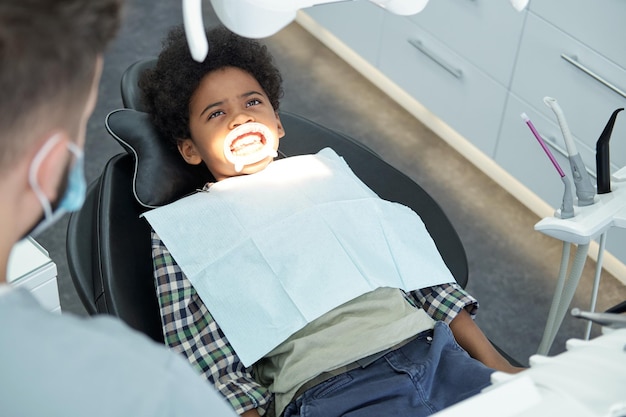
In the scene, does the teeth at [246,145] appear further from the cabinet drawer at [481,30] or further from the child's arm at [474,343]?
the cabinet drawer at [481,30]

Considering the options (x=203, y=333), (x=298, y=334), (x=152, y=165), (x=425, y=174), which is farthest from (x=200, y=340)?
(x=425, y=174)

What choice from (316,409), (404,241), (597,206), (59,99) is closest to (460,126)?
(404,241)

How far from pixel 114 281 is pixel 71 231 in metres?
0.22

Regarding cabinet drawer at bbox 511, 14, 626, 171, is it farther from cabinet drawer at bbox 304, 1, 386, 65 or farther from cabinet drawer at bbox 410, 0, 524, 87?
cabinet drawer at bbox 304, 1, 386, 65

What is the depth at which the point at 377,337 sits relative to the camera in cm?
150

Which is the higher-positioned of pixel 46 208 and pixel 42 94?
pixel 42 94

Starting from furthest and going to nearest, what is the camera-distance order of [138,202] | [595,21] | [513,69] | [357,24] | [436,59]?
[357,24]
[436,59]
[513,69]
[595,21]
[138,202]

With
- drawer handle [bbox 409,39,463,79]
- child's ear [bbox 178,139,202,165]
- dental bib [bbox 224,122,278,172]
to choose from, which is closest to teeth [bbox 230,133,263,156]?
dental bib [bbox 224,122,278,172]

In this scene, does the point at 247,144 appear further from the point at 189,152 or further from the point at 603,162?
the point at 603,162

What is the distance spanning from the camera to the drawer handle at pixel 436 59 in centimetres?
267

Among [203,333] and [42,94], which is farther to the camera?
[203,333]

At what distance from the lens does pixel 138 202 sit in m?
1.75

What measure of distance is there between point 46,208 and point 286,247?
0.78 m

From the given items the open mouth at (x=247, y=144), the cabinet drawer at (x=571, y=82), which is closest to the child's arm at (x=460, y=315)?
the open mouth at (x=247, y=144)
